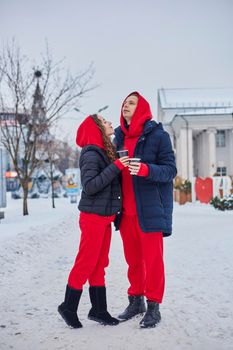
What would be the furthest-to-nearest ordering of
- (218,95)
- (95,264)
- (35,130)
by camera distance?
(218,95) → (35,130) → (95,264)

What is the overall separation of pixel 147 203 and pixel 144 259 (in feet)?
1.74

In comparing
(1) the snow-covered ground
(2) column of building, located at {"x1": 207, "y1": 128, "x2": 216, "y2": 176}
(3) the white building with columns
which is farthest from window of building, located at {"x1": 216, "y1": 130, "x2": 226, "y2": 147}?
(1) the snow-covered ground

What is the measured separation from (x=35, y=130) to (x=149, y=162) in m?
11.6

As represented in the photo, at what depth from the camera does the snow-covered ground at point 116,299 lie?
3141mm

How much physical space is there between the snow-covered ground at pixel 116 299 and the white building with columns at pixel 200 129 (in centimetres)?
2339

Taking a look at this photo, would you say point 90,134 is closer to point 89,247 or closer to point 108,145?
point 108,145

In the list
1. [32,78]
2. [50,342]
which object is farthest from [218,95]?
[50,342]

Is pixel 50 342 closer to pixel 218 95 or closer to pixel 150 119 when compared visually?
pixel 150 119

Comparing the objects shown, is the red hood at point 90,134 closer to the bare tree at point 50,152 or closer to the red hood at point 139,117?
the red hood at point 139,117

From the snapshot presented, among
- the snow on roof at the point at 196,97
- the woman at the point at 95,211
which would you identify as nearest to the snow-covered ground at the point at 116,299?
the woman at the point at 95,211

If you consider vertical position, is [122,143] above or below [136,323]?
above

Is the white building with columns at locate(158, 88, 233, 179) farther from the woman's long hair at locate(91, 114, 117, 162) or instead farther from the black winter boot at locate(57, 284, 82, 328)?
the black winter boot at locate(57, 284, 82, 328)

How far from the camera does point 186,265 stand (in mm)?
6250

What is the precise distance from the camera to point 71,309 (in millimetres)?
3482
